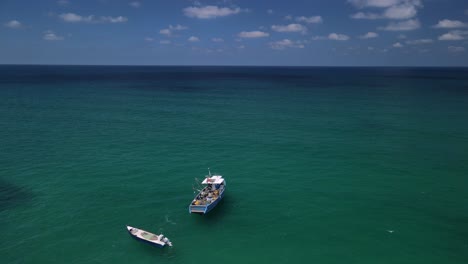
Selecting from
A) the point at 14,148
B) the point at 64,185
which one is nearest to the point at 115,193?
the point at 64,185

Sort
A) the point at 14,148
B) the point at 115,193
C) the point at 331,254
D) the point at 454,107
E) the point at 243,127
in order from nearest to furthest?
the point at 331,254 → the point at 115,193 → the point at 14,148 → the point at 243,127 → the point at 454,107

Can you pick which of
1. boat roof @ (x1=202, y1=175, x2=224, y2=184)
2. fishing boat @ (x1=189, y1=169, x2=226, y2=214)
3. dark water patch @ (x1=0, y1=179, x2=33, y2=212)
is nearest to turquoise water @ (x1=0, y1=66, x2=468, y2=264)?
dark water patch @ (x1=0, y1=179, x2=33, y2=212)

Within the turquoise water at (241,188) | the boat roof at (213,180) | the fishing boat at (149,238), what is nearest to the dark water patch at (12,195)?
the turquoise water at (241,188)

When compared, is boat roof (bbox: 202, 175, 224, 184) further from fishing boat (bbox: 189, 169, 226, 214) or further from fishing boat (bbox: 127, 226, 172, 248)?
fishing boat (bbox: 127, 226, 172, 248)

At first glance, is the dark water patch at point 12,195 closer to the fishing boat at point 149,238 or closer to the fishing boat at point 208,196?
the fishing boat at point 149,238

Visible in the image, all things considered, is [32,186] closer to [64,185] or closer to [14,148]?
[64,185]
